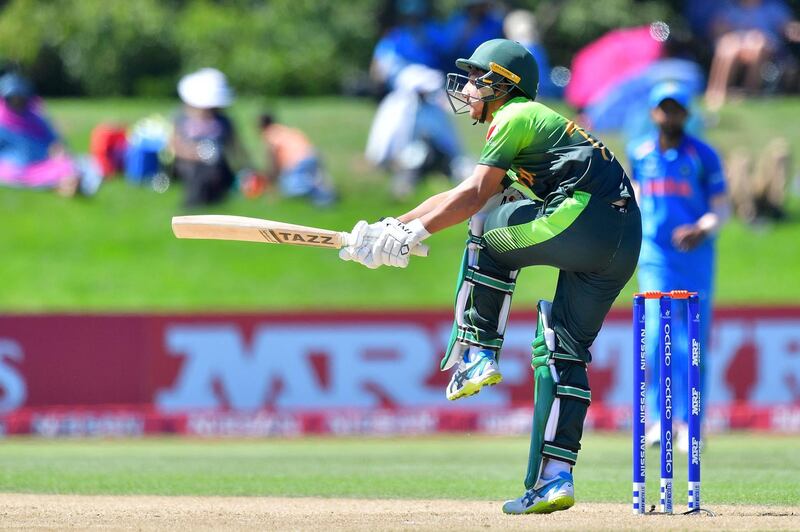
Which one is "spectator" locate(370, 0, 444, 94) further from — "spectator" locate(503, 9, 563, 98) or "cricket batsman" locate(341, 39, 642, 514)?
"cricket batsman" locate(341, 39, 642, 514)

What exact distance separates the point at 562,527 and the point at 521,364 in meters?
7.49

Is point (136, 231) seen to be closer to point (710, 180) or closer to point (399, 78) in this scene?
point (399, 78)

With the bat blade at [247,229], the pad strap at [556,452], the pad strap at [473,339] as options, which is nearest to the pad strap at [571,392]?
the pad strap at [556,452]

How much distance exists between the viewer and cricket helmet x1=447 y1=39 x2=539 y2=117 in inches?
222

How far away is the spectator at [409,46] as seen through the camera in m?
15.8

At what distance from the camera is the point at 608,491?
670 cm

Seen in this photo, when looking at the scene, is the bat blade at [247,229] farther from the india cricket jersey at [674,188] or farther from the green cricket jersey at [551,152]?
the india cricket jersey at [674,188]

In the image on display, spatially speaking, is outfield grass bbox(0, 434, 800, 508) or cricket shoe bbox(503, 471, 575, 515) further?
outfield grass bbox(0, 434, 800, 508)

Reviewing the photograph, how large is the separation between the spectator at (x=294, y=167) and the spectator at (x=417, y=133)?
78 cm

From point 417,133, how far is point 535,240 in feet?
33.8

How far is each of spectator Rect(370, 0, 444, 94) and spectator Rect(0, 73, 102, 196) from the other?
3.48 m

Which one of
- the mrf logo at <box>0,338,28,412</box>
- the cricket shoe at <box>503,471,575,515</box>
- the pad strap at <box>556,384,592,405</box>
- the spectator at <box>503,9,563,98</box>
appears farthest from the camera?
the spectator at <box>503,9,563,98</box>

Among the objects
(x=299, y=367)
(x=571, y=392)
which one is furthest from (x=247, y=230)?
(x=299, y=367)

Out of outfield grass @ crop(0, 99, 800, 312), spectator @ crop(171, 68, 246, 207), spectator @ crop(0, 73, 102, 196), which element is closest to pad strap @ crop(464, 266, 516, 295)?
outfield grass @ crop(0, 99, 800, 312)
